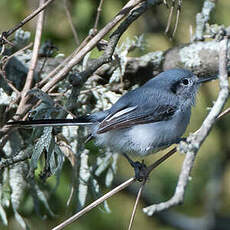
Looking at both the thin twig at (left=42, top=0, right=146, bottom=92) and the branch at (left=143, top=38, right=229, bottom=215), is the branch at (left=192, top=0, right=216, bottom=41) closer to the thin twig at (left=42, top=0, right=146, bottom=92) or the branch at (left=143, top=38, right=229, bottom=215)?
the thin twig at (left=42, top=0, right=146, bottom=92)

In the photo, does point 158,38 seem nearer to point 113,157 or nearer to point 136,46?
point 136,46

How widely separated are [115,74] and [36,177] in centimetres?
58

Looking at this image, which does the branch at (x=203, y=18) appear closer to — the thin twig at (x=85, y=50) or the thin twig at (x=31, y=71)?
the thin twig at (x=85, y=50)

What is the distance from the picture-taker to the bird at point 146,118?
206 centimetres

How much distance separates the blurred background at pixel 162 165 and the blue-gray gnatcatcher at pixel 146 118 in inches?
18.7

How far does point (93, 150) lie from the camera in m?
2.30

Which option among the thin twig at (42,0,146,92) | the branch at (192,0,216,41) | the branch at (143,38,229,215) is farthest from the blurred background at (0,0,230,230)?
the branch at (143,38,229,215)

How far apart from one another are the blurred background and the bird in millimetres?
474

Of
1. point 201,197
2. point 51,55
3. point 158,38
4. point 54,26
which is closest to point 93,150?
point 51,55

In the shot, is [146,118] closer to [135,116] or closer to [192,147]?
[135,116]

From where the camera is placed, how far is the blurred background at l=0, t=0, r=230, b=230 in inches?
105

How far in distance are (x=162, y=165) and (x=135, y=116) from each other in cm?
98

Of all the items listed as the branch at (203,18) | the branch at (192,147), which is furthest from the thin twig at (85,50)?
the branch at (192,147)

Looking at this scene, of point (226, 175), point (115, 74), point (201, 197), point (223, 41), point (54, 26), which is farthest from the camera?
point (226, 175)
